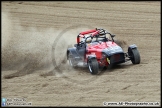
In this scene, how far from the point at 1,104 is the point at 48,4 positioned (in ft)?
38.8

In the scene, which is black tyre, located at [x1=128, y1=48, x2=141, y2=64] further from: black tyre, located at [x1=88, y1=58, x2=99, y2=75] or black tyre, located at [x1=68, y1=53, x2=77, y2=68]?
black tyre, located at [x1=68, y1=53, x2=77, y2=68]

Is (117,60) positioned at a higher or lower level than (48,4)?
lower

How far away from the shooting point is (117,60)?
15.6 metres

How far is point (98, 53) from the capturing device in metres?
15.8

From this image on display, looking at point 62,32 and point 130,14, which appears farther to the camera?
point 130,14

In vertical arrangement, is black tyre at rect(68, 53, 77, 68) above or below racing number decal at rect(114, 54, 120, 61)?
below

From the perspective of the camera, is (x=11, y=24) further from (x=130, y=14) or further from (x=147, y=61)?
(x=147, y=61)

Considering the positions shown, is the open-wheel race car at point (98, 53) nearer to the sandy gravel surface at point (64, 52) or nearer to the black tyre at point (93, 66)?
the black tyre at point (93, 66)

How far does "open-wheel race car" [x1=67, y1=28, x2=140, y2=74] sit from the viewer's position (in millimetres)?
15453

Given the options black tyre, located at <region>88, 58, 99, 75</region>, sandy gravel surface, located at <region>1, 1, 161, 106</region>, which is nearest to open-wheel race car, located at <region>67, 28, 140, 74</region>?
black tyre, located at <region>88, 58, 99, 75</region>

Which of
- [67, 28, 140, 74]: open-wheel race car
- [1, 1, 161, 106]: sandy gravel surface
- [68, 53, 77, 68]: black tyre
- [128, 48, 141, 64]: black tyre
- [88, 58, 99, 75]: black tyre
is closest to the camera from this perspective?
[1, 1, 161, 106]: sandy gravel surface

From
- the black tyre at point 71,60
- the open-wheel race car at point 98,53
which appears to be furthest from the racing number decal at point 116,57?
the black tyre at point 71,60

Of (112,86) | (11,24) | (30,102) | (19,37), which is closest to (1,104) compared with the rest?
(30,102)

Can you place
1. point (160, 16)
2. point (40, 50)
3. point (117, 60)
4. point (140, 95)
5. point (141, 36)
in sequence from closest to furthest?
point (140, 95) < point (117, 60) < point (40, 50) < point (141, 36) < point (160, 16)
